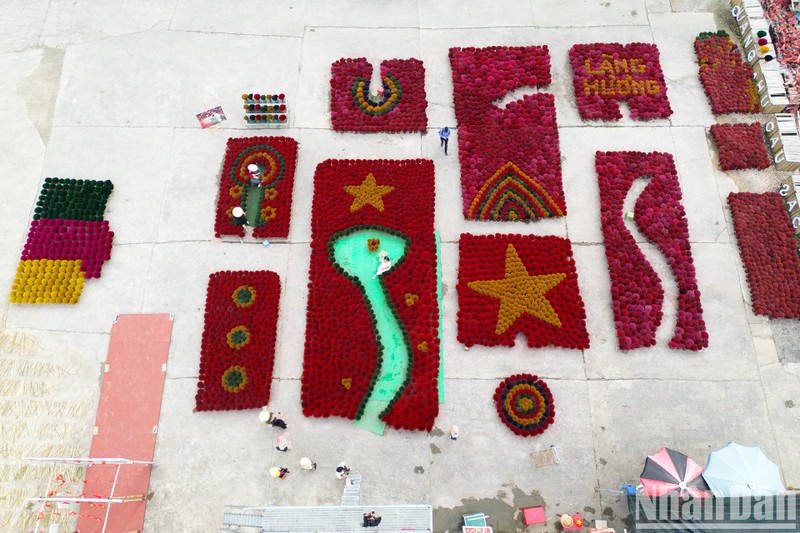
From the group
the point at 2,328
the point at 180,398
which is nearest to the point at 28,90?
the point at 2,328

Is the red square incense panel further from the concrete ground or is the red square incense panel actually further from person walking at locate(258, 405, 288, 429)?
person walking at locate(258, 405, 288, 429)

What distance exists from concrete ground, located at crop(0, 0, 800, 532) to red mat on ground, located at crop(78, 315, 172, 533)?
0.27 m

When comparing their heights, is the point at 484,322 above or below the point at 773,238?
below

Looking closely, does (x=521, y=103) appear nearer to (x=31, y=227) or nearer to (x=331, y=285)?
(x=331, y=285)

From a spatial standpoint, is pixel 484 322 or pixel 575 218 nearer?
pixel 484 322

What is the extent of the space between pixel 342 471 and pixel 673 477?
6.78 m

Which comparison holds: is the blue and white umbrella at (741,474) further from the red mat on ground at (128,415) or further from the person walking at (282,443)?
the red mat on ground at (128,415)

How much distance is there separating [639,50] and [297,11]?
35.8ft

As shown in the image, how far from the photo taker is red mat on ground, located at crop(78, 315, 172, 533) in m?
11.4

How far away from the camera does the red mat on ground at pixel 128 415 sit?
11.4 m

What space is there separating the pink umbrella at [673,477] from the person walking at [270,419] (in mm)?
7659

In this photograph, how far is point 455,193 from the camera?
47.1 feet

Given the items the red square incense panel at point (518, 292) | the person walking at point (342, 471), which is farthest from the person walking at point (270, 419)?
the red square incense panel at point (518, 292)

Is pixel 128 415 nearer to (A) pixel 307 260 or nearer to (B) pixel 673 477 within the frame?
(A) pixel 307 260
